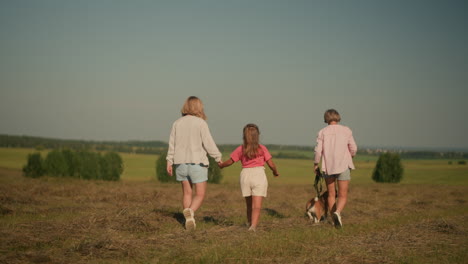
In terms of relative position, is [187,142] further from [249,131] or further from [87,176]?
[87,176]

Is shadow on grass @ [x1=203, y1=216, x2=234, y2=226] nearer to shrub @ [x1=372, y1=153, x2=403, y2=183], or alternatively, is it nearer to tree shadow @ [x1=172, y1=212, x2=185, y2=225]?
tree shadow @ [x1=172, y1=212, x2=185, y2=225]

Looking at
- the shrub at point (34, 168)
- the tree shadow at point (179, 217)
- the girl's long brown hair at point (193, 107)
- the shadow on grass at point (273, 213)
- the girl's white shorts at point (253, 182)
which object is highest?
the girl's long brown hair at point (193, 107)

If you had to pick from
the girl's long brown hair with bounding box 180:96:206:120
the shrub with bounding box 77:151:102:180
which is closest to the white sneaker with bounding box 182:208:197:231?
the girl's long brown hair with bounding box 180:96:206:120

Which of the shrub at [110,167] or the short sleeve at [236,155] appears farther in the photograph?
the shrub at [110,167]

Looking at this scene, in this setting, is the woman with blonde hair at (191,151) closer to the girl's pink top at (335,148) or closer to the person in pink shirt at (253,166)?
the person in pink shirt at (253,166)

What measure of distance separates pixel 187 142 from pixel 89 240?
2.42 m

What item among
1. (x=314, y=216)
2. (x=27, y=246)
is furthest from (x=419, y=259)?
(x=27, y=246)

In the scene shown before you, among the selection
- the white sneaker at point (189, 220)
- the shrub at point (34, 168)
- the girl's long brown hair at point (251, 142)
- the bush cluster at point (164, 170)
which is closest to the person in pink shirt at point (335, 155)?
the girl's long brown hair at point (251, 142)

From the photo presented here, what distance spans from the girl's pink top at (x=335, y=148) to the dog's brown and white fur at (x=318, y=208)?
Result: 984mm

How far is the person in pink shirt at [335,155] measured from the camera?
8.11 m

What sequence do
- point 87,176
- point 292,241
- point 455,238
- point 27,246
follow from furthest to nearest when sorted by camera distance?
point 87,176 → point 455,238 → point 292,241 → point 27,246

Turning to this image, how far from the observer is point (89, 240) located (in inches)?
222

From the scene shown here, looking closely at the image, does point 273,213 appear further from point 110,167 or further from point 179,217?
point 110,167

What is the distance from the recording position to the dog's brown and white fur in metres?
8.85
